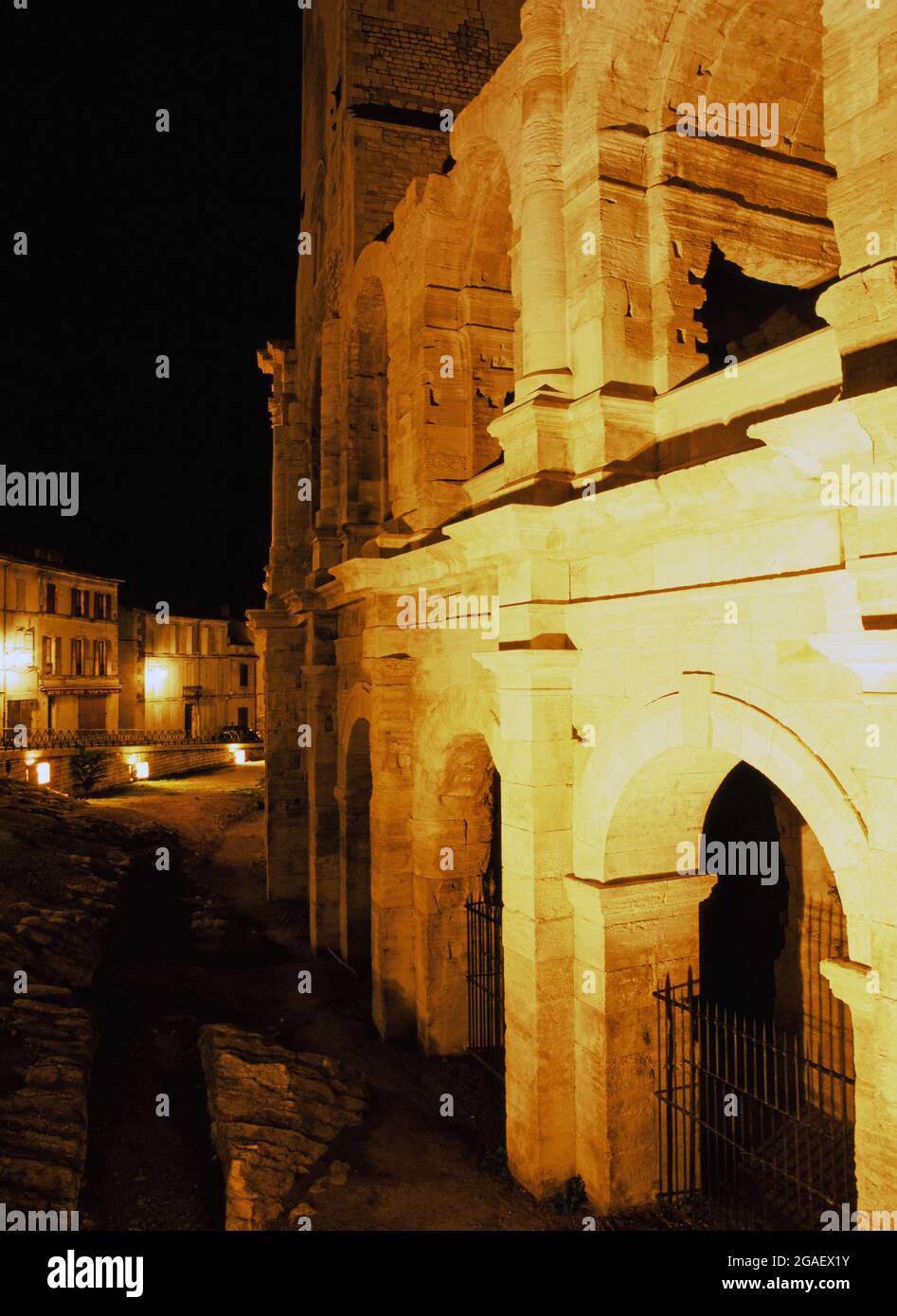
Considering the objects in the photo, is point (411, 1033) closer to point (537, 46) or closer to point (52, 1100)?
point (52, 1100)

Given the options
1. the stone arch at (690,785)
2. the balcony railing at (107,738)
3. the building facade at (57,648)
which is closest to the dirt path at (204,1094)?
the stone arch at (690,785)

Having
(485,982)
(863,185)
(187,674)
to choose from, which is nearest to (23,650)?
(187,674)

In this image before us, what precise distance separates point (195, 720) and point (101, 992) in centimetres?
3667

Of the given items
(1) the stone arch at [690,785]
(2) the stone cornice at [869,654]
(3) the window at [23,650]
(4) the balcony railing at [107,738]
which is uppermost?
(3) the window at [23,650]

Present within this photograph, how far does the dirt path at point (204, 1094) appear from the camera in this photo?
738 cm

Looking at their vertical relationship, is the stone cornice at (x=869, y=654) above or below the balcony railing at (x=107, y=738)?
above

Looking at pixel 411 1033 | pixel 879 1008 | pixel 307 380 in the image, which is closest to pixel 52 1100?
pixel 411 1033

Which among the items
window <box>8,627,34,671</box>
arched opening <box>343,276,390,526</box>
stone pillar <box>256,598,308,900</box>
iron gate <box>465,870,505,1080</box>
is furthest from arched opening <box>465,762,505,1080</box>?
window <box>8,627,34,671</box>

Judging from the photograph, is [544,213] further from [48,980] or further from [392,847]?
[48,980]

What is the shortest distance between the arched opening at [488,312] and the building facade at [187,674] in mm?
36088

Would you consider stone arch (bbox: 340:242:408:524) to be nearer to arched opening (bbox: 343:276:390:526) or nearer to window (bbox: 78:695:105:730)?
arched opening (bbox: 343:276:390:526)

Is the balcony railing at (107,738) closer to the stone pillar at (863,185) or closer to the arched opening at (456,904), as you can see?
the arched opening at (456,904)

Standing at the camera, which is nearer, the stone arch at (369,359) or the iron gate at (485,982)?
the iron gate at (485,982)

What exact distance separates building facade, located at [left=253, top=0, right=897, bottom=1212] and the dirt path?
0.69 metres
